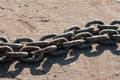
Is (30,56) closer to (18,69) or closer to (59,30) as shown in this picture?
(18,69)

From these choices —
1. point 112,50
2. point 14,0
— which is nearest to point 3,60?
point 112,50

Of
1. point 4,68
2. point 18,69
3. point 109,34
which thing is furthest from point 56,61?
point 109,34

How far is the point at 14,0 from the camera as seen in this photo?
513 centimetres

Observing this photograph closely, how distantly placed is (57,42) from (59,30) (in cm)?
71

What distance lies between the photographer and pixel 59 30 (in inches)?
178

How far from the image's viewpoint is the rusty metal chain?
374cm

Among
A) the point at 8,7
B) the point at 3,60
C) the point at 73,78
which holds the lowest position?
the point at 73,78

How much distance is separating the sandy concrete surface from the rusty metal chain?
88 mm

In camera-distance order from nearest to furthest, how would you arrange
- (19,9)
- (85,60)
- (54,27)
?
(85,60) → (54,27) → (19,9)

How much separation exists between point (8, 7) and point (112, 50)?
Result: 1.70 meters

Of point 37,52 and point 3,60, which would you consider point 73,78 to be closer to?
point 37,52

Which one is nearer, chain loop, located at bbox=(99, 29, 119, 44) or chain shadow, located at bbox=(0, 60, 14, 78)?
→ chain shadow, located at bbox=(0, 60, 14, 78)

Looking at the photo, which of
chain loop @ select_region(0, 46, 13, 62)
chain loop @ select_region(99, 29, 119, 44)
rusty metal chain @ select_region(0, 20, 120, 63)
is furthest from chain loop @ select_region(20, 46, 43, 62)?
chain loop @ select_region(99, 29, 119, 44)

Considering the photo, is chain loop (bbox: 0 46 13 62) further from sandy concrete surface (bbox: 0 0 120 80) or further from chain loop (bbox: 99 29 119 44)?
chain loop (bbox: 99 29 119 44)
